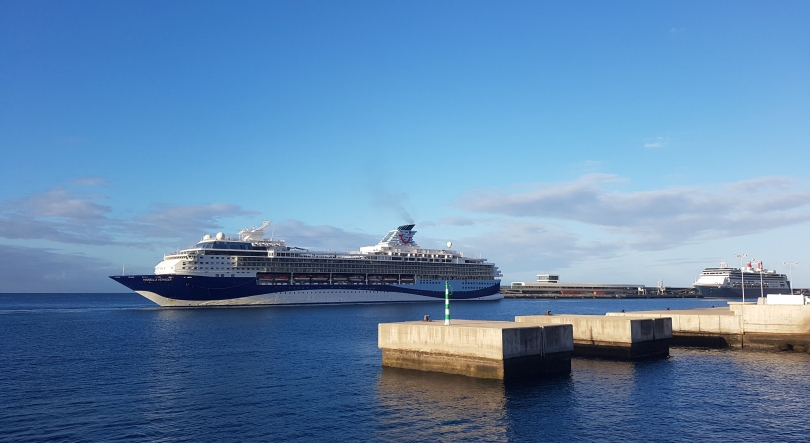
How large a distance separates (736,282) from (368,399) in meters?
169

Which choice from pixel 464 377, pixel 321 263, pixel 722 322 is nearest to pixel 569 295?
pixel 321 263

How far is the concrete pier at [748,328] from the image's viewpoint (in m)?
39.5

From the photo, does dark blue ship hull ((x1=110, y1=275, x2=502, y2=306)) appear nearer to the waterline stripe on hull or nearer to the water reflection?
the waterline stripe on hull

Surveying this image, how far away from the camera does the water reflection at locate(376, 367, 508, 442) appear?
19.5 metres

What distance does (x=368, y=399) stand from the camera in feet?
81.1

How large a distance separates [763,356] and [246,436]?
34.0 m

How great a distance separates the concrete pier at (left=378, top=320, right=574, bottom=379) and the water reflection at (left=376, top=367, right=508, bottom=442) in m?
0.64

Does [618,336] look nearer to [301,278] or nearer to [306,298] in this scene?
[306,298]

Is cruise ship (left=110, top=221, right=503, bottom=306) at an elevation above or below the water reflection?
above

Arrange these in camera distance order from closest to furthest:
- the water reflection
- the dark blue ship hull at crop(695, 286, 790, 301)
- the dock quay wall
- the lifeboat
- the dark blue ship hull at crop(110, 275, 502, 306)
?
the water reflection, the dark blue ship hull at crop(110, 275, 502, 306), the lifeboat, the dark blue ship hull at crop(695, 286, 790, 301), the dock quay wall

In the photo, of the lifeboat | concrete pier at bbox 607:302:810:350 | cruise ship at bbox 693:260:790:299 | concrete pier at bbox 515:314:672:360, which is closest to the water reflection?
concrete pier at bbox 515:314:672:360

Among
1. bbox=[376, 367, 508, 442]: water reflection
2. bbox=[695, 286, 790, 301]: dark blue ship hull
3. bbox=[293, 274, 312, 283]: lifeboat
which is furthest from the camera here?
bbox=[695, 286, 790, 301]: dark blue ship hull

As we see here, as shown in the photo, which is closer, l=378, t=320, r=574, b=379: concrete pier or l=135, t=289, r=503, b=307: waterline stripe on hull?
l=378, t=320, r=574, b=379: concrete pier

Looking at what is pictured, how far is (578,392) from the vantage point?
2609cm
